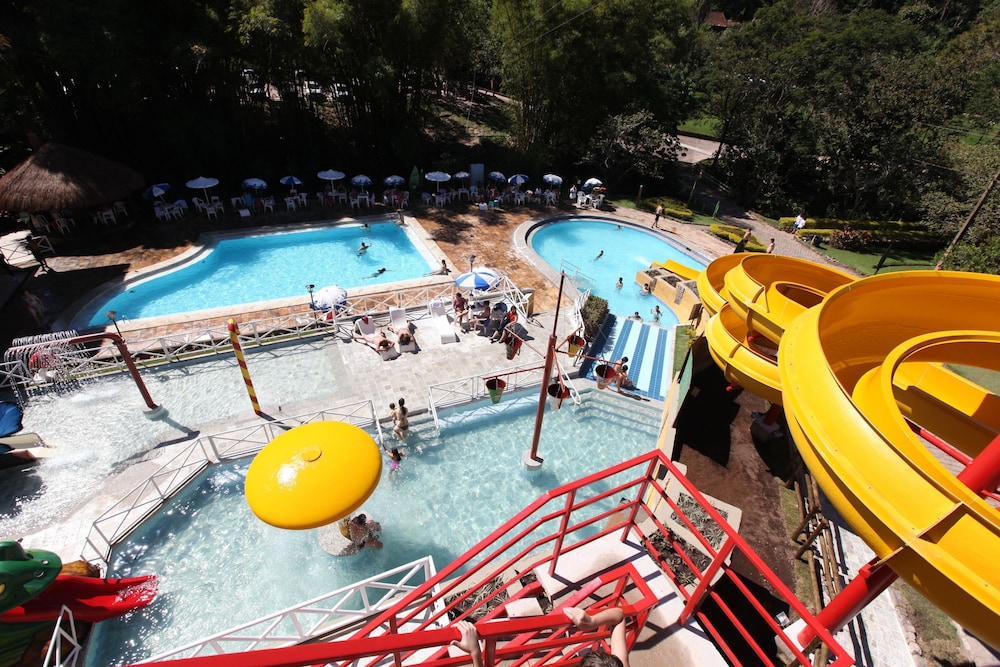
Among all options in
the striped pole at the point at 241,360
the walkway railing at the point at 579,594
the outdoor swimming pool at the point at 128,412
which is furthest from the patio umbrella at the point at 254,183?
the walkway railing at the point at 579,594

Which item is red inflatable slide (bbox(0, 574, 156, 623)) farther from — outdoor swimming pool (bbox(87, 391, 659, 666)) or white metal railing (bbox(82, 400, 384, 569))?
white metal railing (bbox(82, 400, 384, 569))

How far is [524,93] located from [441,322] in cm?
2088

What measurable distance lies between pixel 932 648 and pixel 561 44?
96.0 feet

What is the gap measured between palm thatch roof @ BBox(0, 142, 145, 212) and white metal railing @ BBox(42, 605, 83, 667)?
17.1m

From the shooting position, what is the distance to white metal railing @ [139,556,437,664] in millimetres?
6363

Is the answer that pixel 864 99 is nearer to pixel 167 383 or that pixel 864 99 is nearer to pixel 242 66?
pixel 242 66

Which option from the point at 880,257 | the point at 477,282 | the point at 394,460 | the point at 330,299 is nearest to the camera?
the point at 394,460

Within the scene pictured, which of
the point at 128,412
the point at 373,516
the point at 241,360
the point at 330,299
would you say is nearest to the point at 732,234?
the point at 330,299

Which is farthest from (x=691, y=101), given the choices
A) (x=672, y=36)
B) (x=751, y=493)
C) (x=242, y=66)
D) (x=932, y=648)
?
(x=932, y=648)

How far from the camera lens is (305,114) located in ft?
87.6

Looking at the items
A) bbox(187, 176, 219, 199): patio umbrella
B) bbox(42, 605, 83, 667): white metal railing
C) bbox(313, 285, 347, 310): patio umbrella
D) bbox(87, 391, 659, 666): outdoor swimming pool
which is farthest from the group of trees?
bbox(42, 605, 83, 667): white metal railing

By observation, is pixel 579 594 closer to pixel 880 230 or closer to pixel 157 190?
pixel 157 190

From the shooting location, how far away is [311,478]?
7414 mm

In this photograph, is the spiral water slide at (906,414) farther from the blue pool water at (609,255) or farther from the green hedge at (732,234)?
the green hedge at (732,234)
